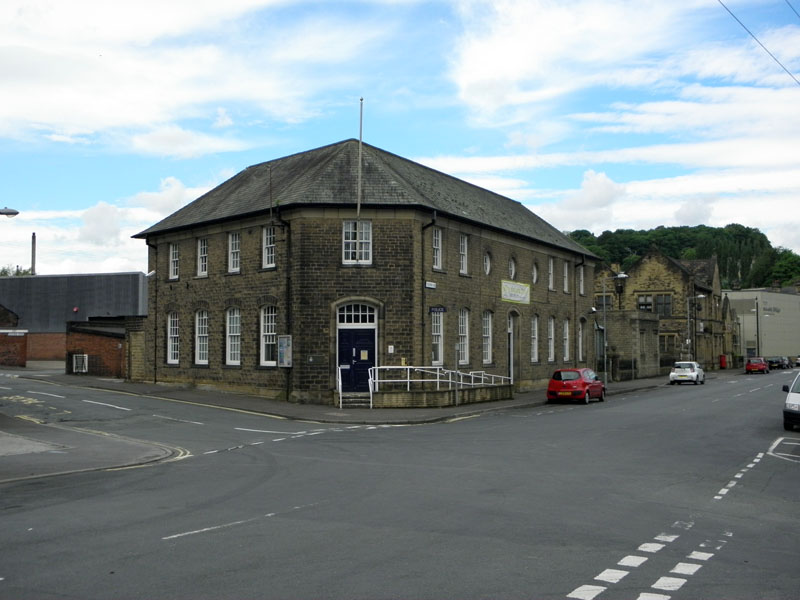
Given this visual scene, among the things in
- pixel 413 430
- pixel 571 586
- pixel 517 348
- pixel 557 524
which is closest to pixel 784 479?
pixel 557 524

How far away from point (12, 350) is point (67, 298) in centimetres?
686

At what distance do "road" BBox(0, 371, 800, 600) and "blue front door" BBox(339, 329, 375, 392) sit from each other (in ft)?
33.1

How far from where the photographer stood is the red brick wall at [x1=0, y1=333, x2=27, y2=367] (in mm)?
54938

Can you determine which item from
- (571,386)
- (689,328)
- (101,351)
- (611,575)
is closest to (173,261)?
(101,351)

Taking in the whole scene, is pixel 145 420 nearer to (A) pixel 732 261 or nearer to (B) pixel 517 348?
(B) pixel 517 348

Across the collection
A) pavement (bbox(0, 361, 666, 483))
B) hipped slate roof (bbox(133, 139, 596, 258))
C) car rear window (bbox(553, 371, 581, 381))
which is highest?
hipped slate roof (bbox(133, 139, 596, 258))

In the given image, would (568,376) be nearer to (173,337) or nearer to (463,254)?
(463,254)

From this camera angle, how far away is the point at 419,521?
9.39m

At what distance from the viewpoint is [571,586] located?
22.1ft

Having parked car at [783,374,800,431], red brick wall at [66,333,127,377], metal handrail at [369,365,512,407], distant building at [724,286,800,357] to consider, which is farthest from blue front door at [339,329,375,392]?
distant building at [724,286,800,357]

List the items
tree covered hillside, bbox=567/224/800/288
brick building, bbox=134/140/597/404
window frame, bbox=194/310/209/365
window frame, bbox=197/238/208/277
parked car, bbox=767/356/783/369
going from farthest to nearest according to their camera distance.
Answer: tree covered hillside, bbox=567/224/800/288, parked car, bbox=767/356/783/369, window frame, bbox=197/238/208/277, window frame, bbox=194/310/209/365, brick building, bbox=134/140/597/404

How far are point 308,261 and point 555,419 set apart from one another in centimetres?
1065

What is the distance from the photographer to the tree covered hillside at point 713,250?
5851 inches

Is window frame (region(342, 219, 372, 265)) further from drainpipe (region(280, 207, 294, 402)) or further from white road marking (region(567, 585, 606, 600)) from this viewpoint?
white road marking (region(567, 585, 606, 600))
